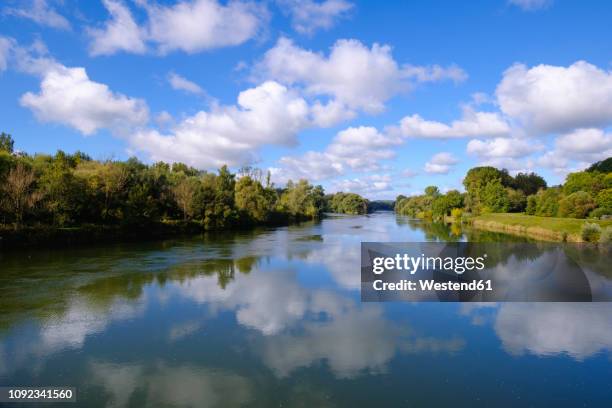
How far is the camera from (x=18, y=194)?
101 ft

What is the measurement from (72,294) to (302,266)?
12.0m

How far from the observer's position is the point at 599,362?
10148mm

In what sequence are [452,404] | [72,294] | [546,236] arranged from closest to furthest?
[452,404], [72,294], [546,236]

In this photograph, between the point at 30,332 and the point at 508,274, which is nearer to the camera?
the point at 30,332

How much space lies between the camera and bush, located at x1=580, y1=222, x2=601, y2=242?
34000 mm

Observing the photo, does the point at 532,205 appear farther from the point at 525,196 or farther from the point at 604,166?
the point at 604,166

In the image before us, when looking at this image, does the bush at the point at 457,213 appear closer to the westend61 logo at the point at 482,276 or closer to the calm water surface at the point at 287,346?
the westend61 logo at the point at 482,276

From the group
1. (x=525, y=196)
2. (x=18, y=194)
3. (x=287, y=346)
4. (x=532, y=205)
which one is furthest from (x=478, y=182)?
(x=287, y=346)

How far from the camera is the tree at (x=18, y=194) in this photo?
30547mm

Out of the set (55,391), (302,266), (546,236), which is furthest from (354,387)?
(546,236)

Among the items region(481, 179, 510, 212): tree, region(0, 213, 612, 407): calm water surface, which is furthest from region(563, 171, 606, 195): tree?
region(0, 213, 612, 407): calm water surface

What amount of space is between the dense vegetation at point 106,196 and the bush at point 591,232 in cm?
4024

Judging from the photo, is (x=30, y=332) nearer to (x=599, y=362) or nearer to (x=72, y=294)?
(x=72, y=294)

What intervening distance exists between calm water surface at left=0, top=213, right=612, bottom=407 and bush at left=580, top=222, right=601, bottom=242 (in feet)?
58.6
